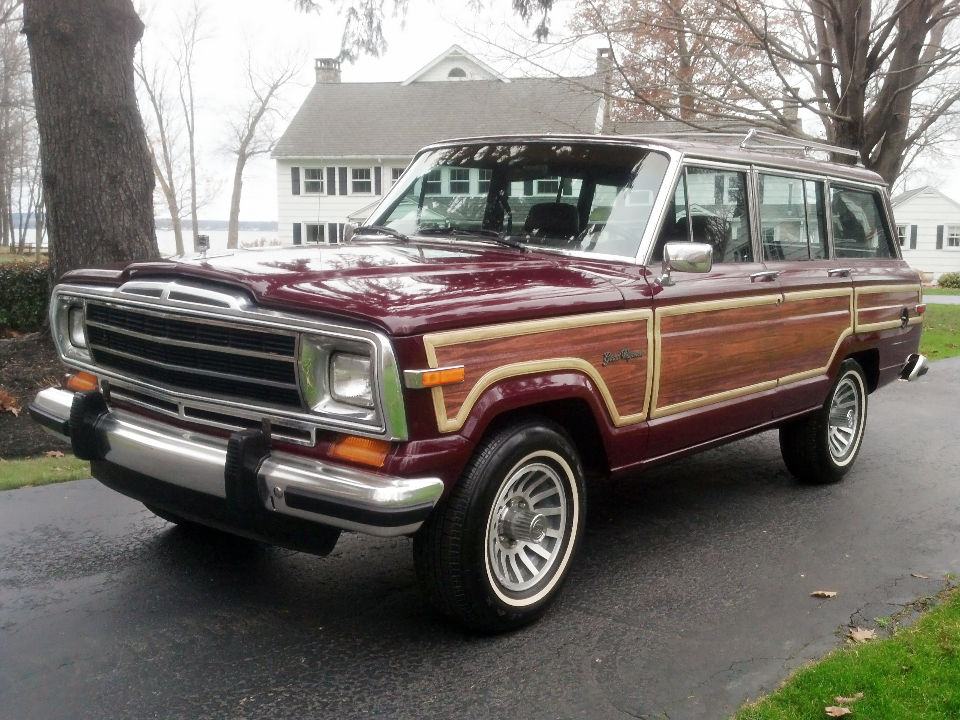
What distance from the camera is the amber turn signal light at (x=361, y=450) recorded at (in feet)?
11.1

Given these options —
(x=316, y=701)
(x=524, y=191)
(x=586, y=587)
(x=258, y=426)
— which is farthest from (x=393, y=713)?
(x=524, y=191)

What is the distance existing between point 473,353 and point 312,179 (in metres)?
35.7

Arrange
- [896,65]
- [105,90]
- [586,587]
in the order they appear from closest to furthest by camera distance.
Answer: [586,587]
[105,90]
[896,65]

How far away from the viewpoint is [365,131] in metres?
37.7

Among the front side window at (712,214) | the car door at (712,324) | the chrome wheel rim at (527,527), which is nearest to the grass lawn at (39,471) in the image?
the chrome wheel rim at (527,527)

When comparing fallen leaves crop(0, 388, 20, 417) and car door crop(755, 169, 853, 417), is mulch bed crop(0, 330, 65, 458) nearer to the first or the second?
fallen leaves crop(0, 388, 20, 417)

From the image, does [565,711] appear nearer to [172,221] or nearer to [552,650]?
[552,650]

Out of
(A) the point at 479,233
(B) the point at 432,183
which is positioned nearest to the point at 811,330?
(A) the point at 479,233

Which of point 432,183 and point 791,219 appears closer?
point 432,183

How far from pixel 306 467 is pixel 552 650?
4.08ft

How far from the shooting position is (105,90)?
8.57 meters

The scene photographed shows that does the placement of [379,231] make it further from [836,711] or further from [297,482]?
[836,711]

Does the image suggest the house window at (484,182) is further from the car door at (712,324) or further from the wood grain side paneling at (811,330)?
the wood grain side paneling at (811,330)

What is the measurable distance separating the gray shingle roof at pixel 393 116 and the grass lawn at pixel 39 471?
29209 mm
